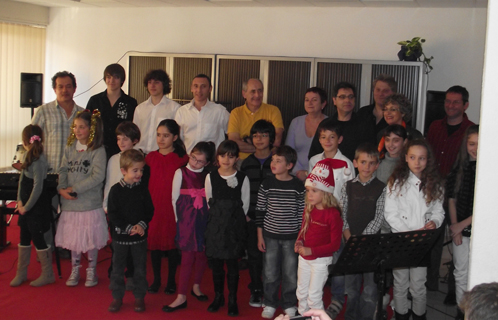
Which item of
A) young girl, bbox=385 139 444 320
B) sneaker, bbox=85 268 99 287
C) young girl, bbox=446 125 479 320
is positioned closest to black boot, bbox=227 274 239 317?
young girl, bbox=385 139 444 320

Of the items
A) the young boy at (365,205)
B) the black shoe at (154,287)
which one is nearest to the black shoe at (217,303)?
the black shoe at (154,287)

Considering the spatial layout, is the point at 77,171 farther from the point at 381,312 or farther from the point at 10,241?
the point at 381,312

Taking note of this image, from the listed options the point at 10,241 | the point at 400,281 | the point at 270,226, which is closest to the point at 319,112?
the point at 270,226

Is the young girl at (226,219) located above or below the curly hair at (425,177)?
below

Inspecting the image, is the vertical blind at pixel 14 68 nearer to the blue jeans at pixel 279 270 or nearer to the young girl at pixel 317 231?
the blue jeans at pixel 279 270

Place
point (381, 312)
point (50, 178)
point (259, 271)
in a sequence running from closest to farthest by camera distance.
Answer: point (381, 312)
point (259, 271)
point (50, 178)

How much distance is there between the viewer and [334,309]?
12.0ft

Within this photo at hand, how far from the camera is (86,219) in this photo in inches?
161

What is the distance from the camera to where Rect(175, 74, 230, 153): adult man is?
4629 millimetres

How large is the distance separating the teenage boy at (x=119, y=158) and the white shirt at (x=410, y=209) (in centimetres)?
202

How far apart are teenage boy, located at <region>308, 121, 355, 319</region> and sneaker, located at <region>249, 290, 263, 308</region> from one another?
21.1 inches

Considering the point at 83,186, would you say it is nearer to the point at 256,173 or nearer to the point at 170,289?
the point at 170,289

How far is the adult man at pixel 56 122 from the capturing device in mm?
4496

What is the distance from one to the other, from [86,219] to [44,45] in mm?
4690
